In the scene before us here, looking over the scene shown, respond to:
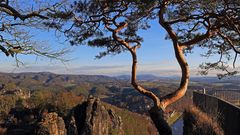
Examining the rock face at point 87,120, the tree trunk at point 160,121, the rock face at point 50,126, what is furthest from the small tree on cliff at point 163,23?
the rock face at point 87,120

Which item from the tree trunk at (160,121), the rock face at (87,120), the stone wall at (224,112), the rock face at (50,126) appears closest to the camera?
the stone wall at (224,112)

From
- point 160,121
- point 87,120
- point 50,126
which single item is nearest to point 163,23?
point 160,121

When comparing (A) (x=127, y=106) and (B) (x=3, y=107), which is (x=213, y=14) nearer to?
(B) (x=3, y=107)

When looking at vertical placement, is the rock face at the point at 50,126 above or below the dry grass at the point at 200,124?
below

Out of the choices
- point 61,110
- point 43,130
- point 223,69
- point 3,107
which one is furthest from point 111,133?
point 223,69

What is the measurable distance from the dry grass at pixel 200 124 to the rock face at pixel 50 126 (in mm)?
42980

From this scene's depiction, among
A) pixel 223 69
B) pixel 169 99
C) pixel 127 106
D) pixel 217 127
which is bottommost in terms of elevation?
pixel 127 106

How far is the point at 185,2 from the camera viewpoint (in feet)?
37.3

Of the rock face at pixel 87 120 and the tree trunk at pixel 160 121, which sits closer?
the tree trunk at pixel 160 121

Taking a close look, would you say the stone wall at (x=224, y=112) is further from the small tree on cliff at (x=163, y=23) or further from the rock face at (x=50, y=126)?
the rock face at (x=50, y=126)

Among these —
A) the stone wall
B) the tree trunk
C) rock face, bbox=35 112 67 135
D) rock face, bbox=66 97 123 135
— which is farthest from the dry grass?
rock face, bbox=66 97 123 135

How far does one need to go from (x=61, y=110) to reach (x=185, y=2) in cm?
8561

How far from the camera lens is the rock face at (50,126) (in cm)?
5431

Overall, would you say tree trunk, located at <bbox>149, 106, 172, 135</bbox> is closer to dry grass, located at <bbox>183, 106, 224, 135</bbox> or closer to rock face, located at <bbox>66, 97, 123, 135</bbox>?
dry grass, located at <bbox>183, 106, 224, 135</bbox>
